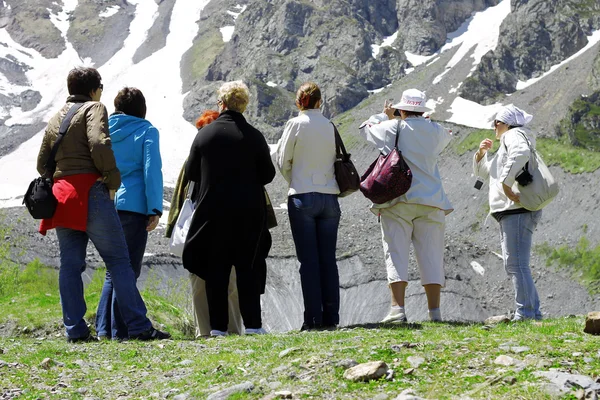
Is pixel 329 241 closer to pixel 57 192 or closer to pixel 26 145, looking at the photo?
pixel 57 192

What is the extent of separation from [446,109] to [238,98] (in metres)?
149

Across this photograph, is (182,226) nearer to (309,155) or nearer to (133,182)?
(133,182)

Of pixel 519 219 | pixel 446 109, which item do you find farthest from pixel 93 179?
pixel 446 109

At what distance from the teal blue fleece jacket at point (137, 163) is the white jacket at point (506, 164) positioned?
431 centimetres

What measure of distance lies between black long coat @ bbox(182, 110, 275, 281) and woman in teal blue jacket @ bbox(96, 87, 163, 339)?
2.29ft

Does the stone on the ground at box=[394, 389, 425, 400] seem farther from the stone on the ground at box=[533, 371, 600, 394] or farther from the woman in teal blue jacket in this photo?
the woman in teal blue jacket

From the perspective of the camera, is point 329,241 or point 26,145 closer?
point 329,241

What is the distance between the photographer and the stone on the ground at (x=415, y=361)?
7.14 m

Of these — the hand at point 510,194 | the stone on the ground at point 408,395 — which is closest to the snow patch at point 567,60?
the hand at point 510,194

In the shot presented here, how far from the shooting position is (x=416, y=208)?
11398 millimetres

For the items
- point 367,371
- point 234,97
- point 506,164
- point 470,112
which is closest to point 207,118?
point 234,97

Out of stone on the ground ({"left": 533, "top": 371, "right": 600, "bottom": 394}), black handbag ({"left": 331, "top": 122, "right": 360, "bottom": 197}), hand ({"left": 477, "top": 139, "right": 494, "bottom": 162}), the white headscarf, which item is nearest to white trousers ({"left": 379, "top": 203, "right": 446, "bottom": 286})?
black handbag ({"left": 331, "top": 122, "right": 360, "bottom": 197})

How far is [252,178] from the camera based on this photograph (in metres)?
10.9

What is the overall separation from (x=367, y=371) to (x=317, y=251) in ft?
15.0
